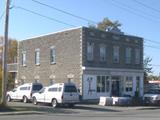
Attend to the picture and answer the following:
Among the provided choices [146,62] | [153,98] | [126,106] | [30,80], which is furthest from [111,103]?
[146,62]

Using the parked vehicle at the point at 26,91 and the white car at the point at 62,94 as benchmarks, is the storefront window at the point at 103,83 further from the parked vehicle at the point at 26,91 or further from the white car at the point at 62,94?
the white car at the point at 62,94

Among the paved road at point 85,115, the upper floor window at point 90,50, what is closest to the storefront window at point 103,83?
the upper floor window at point 90,50

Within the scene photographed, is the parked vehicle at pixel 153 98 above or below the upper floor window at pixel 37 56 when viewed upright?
below

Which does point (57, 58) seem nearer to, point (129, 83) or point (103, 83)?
point (103, 83)

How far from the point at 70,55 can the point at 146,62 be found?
48.5m

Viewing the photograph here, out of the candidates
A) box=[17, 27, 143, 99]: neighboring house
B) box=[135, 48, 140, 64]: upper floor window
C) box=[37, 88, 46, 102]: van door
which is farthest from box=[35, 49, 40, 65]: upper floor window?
box=[37, 88, 46, 102]: van door

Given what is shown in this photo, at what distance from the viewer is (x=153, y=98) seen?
133 ft

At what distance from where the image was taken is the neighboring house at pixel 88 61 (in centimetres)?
4466

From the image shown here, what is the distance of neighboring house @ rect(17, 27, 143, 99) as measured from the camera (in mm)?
44656

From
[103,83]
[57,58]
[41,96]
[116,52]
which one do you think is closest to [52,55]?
[57,58]

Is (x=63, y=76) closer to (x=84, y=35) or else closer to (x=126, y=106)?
(x=84, y=35)

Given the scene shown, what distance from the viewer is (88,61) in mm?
44875

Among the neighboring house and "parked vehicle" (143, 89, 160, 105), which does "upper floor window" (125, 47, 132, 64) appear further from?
"parked vehicle" (143, 89, 160, 105)

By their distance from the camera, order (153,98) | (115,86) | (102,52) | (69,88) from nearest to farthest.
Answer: (69,88)
(153,98)
(102,52)
(115,86)
